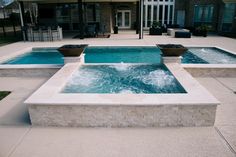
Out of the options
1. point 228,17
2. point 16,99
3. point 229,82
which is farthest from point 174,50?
point 228,17

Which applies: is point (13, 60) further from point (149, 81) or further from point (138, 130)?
point (138, 130)

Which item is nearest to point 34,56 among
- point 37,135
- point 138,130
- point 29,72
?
point 29,72

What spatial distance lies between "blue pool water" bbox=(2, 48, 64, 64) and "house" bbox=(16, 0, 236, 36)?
7413mm

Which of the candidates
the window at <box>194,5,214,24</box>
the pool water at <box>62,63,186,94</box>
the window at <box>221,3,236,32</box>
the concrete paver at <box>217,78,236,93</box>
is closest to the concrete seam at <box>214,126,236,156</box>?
the pool water at <box>62,63,186,94</box>

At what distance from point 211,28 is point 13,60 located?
1870 cm

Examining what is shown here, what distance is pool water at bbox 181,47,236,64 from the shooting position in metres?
11.0

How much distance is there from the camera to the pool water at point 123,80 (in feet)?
21.7

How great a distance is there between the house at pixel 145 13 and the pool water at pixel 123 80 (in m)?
12.2

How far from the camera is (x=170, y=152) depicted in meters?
4.09

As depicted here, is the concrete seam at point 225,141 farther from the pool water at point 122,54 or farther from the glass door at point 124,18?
the glass door at point 124,18

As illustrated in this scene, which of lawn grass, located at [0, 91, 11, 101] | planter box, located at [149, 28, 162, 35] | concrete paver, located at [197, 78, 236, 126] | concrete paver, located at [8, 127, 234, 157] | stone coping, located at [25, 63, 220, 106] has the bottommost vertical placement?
concrete paver, located at [8, 127, 234, 157]

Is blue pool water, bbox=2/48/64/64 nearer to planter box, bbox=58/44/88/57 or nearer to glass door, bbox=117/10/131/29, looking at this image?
planter box, bbox=58/44/88/57

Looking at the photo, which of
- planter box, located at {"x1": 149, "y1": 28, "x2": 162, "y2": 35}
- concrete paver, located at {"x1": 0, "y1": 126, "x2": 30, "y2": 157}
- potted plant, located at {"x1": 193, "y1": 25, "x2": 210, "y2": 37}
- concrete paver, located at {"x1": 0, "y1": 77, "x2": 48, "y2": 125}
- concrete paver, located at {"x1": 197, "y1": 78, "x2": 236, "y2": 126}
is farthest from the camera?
planter box, located at {"x1": 149, "y1": 28, "x2": 162, "y2": 35}

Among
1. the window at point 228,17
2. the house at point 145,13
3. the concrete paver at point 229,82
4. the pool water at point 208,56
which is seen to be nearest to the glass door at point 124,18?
the house at point 145,13
